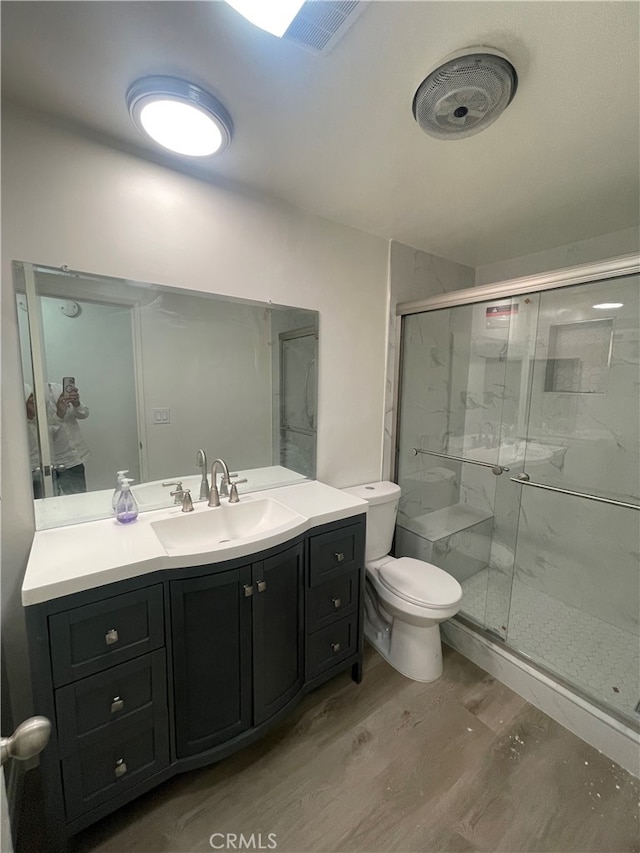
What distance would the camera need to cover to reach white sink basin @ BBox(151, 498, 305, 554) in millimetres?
1346

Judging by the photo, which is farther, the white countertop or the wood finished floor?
the wood finished floor

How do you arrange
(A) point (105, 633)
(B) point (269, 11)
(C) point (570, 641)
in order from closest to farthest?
(B) point (269, 11) → (A) point (105, 633) → (C) point (570, 641)

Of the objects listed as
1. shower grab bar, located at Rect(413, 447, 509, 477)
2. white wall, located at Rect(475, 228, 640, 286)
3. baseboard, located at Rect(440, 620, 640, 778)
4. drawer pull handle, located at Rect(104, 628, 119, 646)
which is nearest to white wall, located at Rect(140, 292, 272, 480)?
drawer pull handle, located at Rect(104, 628, 119, 646)

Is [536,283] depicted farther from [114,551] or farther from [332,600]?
[114,551]

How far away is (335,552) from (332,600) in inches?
8.8

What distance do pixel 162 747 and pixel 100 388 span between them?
125 cm

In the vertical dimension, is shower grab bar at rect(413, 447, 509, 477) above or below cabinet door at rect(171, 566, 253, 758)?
above

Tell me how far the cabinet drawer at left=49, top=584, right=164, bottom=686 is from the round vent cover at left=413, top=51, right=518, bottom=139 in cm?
171

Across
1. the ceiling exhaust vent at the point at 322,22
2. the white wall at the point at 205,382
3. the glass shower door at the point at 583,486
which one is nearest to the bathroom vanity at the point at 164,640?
the white wall at the point at 205,382

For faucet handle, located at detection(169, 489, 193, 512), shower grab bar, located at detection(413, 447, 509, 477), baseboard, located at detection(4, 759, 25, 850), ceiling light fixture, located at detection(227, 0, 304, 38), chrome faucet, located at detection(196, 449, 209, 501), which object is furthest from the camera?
shower grab bar, located at detection(413, 447, 509, 477)

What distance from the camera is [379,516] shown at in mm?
1972

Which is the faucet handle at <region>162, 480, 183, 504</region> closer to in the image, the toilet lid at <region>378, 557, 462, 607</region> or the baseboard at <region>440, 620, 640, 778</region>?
the toilet lid at <region>378, 557, 462, 607</region>

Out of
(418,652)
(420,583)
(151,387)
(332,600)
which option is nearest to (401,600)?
(420,583)

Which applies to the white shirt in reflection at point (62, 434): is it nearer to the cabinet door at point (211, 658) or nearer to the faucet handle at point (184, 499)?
the faucet handle at point (184, 499)
